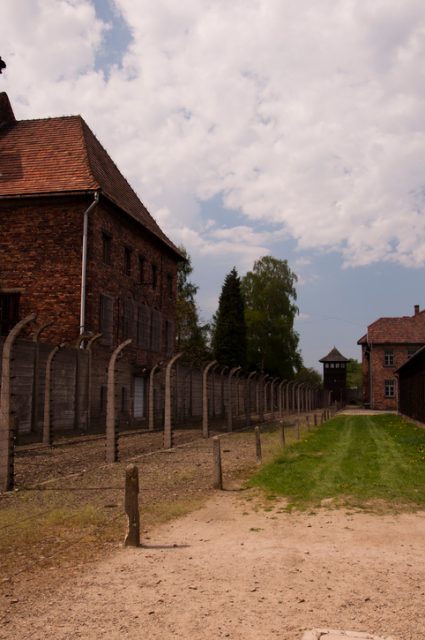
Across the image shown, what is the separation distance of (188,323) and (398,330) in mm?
23642

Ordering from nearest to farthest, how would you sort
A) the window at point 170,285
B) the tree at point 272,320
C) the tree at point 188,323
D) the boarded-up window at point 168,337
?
the boarded-up window at point 168,337
the window at point 170,285
the tree at point 188,323
the tree at point 272,320

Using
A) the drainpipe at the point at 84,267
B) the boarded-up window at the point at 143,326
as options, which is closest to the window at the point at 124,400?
the boarded-up window at the point at 143,326

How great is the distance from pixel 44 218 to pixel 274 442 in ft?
41.9

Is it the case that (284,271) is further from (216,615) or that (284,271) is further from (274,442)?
(216,615)

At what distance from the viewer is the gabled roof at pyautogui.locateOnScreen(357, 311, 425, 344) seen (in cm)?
6288

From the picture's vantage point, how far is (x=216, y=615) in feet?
14.2

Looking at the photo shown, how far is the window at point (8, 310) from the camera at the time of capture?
947 inches

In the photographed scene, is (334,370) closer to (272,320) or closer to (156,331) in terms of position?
(272,320)

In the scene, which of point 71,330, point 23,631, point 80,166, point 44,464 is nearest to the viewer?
point 23,631

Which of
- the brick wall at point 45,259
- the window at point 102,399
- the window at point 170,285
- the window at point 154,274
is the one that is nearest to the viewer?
the window at point 102,399

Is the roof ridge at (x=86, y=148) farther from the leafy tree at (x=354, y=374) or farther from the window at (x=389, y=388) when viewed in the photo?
the leafy tree at (x=354, y=374)

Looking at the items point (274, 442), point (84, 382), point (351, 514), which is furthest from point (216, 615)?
point (84, 382)

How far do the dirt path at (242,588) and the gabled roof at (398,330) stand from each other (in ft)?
190

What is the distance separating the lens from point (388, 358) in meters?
63.2
